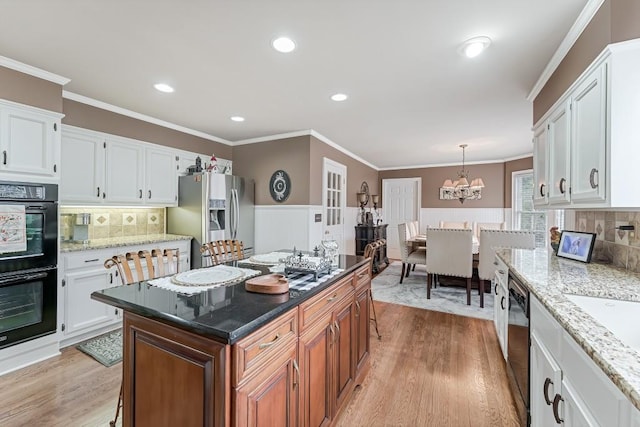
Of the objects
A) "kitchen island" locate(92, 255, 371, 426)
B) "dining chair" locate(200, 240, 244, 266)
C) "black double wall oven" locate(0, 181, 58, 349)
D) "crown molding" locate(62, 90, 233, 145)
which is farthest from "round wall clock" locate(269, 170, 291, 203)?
"kitchen island" locate(92, 255, 371, 426)

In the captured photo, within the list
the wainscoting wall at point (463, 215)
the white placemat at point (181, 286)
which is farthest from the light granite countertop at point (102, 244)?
the wainscoting wall at point (463, 215)

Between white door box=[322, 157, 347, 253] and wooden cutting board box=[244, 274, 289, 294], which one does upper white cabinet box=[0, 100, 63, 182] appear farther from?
white door box=[322, 157, 347, 253]

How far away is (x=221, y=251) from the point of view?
7.65 feet

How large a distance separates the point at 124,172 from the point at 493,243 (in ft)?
15.6

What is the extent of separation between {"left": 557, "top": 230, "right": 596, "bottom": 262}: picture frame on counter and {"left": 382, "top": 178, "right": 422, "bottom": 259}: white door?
16.7 feet

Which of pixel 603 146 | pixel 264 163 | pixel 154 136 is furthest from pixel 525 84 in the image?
pixel 154 136

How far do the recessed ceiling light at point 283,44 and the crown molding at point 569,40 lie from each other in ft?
5.86

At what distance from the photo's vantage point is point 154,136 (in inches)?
145

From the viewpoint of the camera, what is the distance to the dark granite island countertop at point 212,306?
3.18 feet

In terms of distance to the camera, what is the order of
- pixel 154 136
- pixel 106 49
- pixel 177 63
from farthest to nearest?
pixel 154 136
pixel 177 63
pixel 106 49

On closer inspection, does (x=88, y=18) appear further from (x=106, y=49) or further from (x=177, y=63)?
(x=177, y=63)

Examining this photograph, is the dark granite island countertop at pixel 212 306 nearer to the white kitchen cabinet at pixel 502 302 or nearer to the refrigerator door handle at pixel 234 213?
the white kitchen cabinet at pixel 502 302

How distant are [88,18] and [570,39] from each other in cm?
317

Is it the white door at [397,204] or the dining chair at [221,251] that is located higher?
the white door at [397,204]
